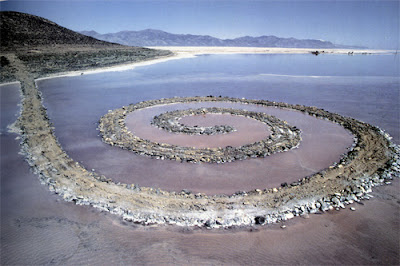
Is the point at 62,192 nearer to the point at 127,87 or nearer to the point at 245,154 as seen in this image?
the point at 245,154

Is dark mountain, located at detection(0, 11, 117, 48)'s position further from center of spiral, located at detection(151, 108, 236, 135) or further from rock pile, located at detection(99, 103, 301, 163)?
rock pile, located at detection(99, 103, 301, 163)

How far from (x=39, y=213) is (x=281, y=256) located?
732 cm

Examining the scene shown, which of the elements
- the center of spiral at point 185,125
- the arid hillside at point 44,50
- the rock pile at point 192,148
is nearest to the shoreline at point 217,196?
the rock pile at point 192,148

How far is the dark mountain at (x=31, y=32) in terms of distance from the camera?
58.0m

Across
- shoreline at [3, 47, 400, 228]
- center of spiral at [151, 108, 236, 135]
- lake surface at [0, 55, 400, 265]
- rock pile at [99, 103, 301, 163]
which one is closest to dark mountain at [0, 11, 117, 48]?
center of spiral at [151, 108, 236, 135]

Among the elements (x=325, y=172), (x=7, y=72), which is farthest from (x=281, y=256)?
(x=7, y=72)

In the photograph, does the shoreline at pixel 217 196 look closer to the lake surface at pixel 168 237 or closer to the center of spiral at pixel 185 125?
the lake surface at pixel 168 237

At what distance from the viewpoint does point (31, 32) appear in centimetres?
6606

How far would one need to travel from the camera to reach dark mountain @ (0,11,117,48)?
58.0m

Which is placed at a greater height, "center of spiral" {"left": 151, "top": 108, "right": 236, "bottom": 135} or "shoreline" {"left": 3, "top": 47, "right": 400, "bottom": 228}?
"center of spiral" {"left": 151, "top": 108, "right": 236, "bottom": 135}

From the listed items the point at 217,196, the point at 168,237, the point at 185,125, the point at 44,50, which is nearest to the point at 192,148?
the point at 185,125

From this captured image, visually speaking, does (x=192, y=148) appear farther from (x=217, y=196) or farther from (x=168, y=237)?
(x=168, y=237)

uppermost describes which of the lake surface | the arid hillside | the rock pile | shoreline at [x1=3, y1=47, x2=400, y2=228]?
the arid hillside

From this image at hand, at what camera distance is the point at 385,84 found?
31688mm
